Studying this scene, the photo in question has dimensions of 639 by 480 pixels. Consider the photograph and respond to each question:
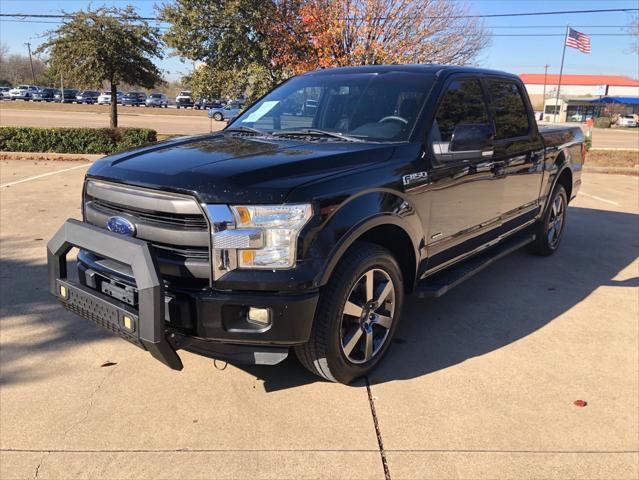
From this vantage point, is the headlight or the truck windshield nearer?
the headlight

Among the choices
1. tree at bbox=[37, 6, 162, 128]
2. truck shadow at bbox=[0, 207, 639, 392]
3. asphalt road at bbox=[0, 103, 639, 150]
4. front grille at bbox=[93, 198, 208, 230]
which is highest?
tree at bbox=[37, 6, 162, 128]

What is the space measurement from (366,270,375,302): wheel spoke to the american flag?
29483 mm

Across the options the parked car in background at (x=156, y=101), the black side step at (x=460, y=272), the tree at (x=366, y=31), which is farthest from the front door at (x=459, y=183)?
the parked car in background at (x=156, y=101)

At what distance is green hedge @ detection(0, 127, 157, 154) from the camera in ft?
45.4

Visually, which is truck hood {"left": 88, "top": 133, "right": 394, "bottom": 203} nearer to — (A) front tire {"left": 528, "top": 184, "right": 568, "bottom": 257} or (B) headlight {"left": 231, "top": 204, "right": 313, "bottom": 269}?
(B) headlight {"left": 231, "top": 204, "right": 313, "bottom": 269}

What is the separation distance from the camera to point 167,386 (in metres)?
3.23

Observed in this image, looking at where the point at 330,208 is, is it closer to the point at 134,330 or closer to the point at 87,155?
the point at 134,330

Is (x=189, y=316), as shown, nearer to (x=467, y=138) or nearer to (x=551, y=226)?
(x=467, y=138)

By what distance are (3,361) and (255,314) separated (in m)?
1.96

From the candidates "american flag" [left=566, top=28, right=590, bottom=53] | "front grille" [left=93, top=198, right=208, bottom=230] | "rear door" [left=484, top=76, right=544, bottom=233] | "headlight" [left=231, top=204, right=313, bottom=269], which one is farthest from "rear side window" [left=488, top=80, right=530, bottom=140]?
"american flag" [left=566, top=28, right=590, bottom=53]

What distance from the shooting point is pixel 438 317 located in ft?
14.2

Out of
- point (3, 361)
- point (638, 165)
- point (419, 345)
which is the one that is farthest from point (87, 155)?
point (638, 165)

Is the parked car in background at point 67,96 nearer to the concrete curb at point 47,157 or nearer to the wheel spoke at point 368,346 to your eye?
the concrete curb at point 47,157

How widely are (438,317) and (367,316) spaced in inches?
51.0
